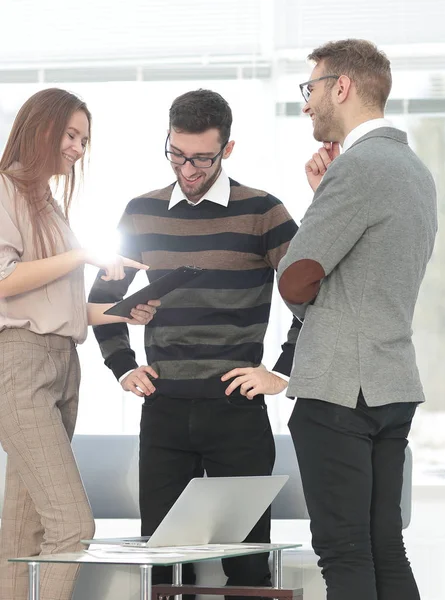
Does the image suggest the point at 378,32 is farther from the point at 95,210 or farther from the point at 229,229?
the point at 229,229

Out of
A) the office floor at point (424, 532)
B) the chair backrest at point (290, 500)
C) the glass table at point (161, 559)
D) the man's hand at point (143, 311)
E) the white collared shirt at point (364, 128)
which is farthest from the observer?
the office floor at point (424, 532)

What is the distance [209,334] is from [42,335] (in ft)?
1.34

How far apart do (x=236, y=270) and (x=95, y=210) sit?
221 cm

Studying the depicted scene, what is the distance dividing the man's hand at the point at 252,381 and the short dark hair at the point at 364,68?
698 mm

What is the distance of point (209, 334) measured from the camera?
2385mm

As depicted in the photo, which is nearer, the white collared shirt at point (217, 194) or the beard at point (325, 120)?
the beard at point (325, 120)

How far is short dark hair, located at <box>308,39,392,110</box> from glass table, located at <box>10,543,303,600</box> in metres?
0.97

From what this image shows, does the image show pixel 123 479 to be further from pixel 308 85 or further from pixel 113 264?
pixel 308 85

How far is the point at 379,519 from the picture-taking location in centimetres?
199

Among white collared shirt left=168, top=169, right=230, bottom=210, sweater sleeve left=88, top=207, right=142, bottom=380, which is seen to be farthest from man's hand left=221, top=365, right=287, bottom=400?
white collared shirt left=168, top=169, right=230, bottom=210

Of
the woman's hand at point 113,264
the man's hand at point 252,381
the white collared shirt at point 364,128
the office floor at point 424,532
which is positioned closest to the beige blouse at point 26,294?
the woman's hand at point 113,264

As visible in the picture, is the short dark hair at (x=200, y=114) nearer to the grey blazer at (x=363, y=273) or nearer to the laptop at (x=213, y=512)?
the grey blazer at (x=363, y=273)

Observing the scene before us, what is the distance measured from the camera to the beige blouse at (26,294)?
2197 mm

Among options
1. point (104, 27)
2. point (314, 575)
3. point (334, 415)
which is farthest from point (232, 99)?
point (334, 415)
